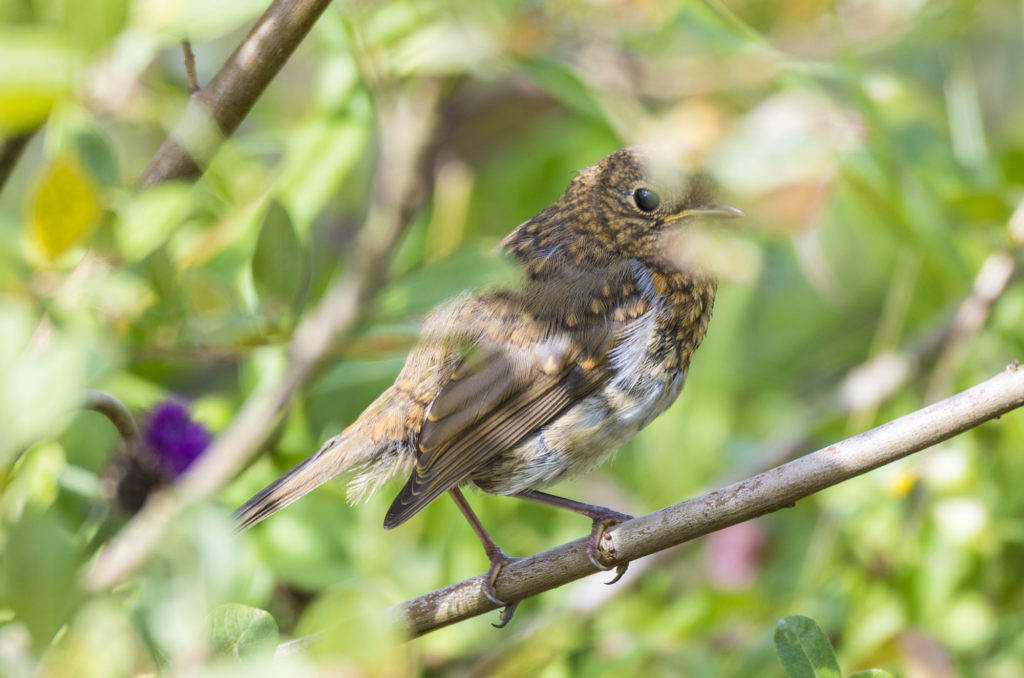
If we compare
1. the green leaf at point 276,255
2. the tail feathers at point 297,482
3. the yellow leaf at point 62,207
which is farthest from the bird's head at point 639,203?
the yellow leaf at point 62,207

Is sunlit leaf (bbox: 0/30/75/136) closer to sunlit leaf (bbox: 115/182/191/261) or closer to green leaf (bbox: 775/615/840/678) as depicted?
sunlit leaf (bbox: 115/182/191/261)

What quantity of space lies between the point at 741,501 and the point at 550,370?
2.96 ft

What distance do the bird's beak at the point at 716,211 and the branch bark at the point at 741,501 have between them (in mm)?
884

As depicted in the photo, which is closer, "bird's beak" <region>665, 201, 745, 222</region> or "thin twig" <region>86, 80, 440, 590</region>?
"thin twig" <region>86, 80, 440, 590</region>

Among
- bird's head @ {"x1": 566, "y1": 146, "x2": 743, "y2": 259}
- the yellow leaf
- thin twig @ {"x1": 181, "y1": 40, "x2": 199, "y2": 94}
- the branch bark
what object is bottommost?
the branch bark

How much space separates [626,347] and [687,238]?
0.30 meters

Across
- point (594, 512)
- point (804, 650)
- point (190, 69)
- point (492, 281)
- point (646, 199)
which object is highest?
point (190, 69)

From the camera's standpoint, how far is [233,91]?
1592 mm

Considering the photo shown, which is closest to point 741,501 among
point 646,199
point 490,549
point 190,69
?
point 490,549

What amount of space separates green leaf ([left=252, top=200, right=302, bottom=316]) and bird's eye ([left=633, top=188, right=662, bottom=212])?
133cm

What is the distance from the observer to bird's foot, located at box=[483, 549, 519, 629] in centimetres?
185

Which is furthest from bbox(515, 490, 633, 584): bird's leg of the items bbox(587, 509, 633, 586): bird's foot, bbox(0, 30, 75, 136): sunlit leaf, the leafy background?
bbox(0, 30, 75, 136): sunlit leaf

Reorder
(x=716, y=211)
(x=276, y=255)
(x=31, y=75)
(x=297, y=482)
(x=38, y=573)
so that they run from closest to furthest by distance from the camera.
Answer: (x=38, y=573)
(x=31, y=75)
(x=276, y=255)
(x=297, y=482)
(x=716, y=211)

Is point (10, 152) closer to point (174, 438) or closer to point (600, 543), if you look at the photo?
point (174, 438)
